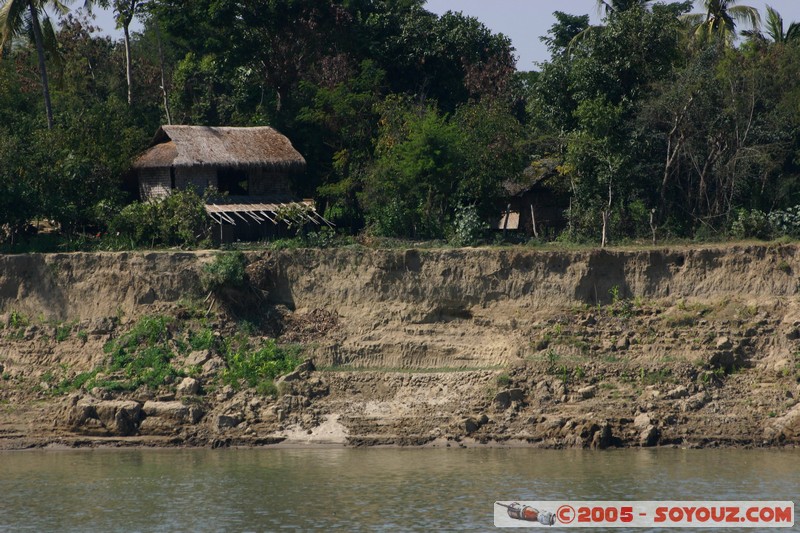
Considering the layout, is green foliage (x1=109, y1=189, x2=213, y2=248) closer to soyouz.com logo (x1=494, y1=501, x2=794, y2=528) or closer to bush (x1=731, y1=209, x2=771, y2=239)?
bush (x1=731, y1=209, x2=771, y2=239)

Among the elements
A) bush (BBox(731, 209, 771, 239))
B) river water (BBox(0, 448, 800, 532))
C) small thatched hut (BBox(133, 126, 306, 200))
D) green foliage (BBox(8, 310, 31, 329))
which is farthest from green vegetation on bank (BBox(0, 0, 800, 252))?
river water (BBox(0, 448, 800, 532))

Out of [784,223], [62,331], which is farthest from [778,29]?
[62,331]

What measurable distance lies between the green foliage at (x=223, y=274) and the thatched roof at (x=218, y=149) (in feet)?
15.9

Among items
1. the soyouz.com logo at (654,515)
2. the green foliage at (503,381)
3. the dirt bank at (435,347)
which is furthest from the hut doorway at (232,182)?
the soyouz.com logo at (654,515)

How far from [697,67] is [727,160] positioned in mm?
2416

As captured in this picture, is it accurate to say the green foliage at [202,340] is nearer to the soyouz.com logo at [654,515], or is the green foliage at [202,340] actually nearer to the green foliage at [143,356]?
the green foliage at [143,356]

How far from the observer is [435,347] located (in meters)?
25.2

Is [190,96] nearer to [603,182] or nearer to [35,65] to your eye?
[35,65]

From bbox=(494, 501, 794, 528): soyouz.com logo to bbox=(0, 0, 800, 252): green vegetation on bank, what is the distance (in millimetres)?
10790

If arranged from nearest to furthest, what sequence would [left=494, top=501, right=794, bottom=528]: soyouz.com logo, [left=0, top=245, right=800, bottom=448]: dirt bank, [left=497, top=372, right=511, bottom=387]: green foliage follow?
[left=494, top=501, right=794, bottom=528]: soyouz.com logo
[left=0, top=245, right=800, bottom=448]: dirt bank
[left=497, top=372, right=511, bottom=387]: green foliage

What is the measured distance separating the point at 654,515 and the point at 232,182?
17.9 metres

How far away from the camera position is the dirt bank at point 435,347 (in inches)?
900

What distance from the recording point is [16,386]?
82.3 ft

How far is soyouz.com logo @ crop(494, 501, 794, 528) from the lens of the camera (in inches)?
671
